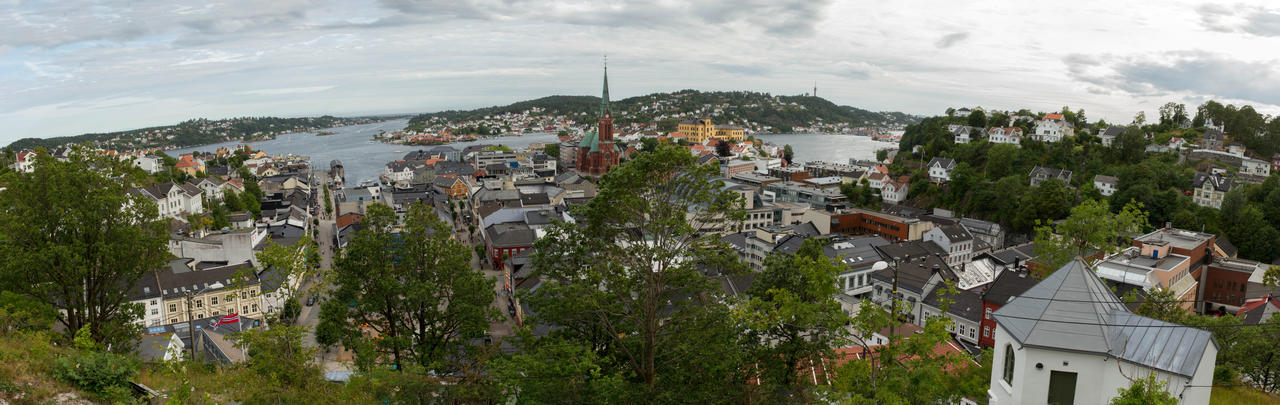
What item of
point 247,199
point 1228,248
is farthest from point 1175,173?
point 247,199

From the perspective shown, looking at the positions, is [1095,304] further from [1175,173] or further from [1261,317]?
[1175,173]

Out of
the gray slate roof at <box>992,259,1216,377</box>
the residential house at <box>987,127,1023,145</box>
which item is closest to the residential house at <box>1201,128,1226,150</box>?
the residential house at <box>987,127,1023,145</box>

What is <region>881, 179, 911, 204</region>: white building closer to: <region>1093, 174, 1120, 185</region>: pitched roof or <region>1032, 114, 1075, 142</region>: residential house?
<region>1032, 114, 1075, 142</region>: residential house

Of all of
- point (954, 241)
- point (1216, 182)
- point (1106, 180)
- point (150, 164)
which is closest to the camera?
point (954, 241)

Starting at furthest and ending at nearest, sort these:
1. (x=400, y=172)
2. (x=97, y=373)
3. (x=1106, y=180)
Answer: (x=400, y=172)
(x=1106, y=180)
(x=97, y=373)

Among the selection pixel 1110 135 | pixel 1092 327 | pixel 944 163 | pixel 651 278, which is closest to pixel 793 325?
pixel 651 278

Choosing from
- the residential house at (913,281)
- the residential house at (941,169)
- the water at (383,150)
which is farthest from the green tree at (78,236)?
the water at (383,150)

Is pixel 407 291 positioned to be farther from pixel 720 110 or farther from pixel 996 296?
pixel 720 110
